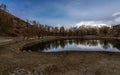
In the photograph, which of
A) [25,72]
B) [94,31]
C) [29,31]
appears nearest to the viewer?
[25,72]

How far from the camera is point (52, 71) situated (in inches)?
454

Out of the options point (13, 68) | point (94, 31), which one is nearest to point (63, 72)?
point (13, 68)

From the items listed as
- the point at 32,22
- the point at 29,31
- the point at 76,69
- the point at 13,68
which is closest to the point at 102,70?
the point at 76,69

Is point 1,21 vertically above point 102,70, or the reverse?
point 1,21

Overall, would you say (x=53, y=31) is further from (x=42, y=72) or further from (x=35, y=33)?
(x=42, y=72)

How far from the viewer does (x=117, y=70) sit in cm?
1198

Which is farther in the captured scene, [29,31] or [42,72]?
[29,31]

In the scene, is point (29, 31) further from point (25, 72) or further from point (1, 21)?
point (25, 72)

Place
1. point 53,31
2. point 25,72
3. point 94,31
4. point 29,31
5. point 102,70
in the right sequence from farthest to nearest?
point 94,31 → point 53,31 → point 29,31 → point 102,70 → point 25,72

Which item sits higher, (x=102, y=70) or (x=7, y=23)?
(x=7, y=23)

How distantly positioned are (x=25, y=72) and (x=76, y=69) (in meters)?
4.04

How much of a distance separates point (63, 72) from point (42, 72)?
158 cm

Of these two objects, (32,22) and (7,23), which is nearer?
(7,23)

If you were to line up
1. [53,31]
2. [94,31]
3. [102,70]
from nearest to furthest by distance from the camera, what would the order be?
[102,70] < [53,31] < [94,31]
